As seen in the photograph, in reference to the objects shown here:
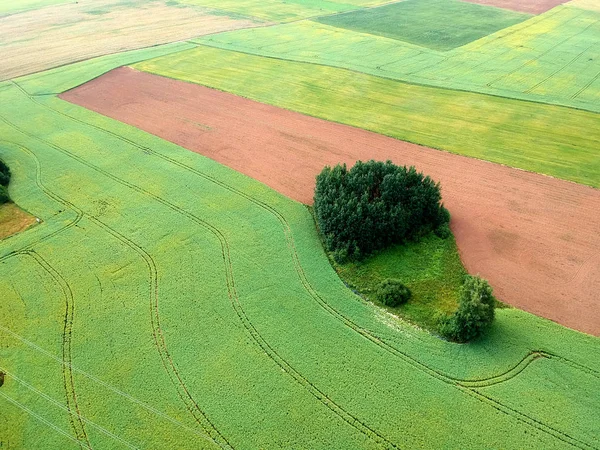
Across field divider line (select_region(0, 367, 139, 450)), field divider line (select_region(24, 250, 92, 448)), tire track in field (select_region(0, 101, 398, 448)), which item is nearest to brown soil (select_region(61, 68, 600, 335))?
tire track in field (select_region(0, 101, 398, 448))

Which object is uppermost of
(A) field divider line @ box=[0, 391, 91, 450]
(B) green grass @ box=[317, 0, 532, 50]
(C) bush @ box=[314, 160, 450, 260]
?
(B) green grass @ box=[317, 0, 532, 50]

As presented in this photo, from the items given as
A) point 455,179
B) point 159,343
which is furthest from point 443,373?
point 455,179

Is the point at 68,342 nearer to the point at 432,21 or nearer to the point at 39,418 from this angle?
the point at 39,418

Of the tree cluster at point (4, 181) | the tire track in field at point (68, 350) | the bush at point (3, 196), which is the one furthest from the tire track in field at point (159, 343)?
the tree cluster at point (4, 181)

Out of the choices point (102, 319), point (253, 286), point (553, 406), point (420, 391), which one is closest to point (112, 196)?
point (102, 319)

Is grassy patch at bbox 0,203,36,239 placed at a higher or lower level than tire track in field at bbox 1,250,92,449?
higher

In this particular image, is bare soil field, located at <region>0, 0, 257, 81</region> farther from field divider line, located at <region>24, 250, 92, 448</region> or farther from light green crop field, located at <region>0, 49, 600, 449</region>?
field divider line, located at <region>24, 250, 92, 448</region>

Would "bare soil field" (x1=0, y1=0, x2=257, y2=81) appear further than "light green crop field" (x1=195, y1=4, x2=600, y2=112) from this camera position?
Yes

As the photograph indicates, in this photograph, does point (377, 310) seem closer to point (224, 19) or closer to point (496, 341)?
point (496, 341)
